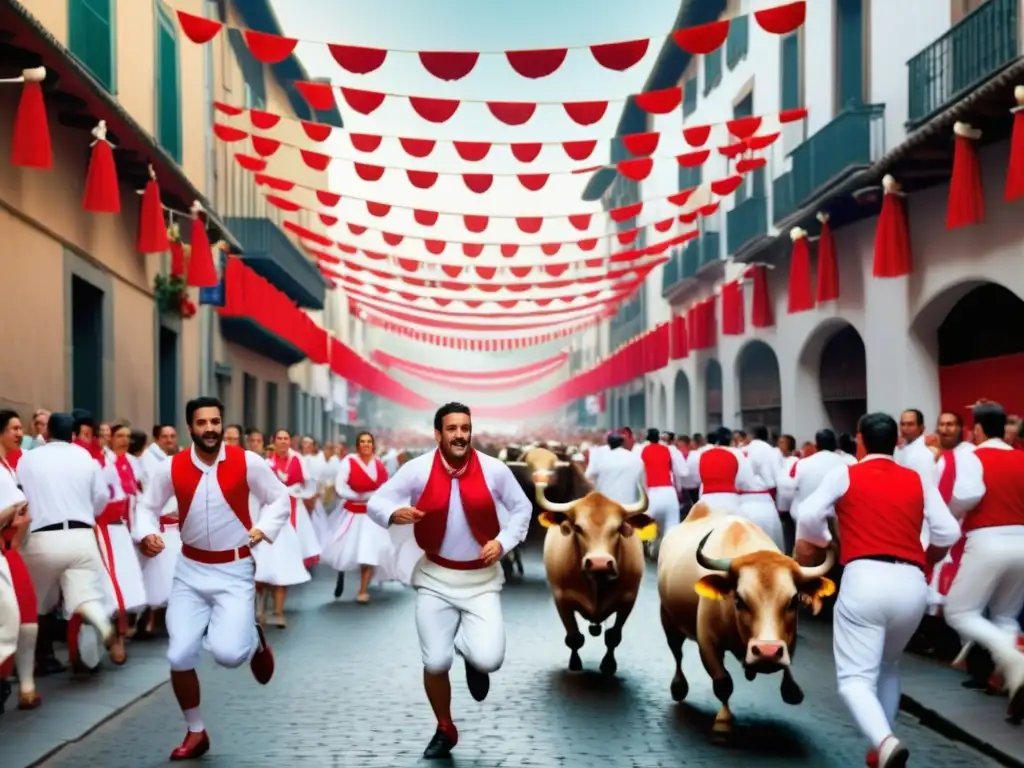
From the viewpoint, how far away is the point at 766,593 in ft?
21.2

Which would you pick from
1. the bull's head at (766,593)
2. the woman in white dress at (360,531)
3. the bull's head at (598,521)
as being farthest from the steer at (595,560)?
the woman in white dress at (360,531)

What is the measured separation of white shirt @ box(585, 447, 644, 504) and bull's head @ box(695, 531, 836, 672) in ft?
30.9

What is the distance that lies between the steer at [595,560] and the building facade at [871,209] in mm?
5276

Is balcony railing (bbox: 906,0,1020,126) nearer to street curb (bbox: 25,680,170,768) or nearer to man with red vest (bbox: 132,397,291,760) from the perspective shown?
man with red vest (bbox: 132,397,291,760)

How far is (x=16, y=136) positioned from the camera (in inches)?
445

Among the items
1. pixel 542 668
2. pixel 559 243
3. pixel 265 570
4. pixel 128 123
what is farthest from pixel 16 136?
pixel 559 243

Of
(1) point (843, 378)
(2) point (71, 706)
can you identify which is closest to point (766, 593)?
(2) point (71, 706)

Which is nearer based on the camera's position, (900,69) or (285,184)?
(900,69)

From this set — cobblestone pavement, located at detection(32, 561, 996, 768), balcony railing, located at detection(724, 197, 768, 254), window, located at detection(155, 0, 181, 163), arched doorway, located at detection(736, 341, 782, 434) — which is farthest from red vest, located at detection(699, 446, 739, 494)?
arched doorway, located at detection(736, 341, 782, 434)

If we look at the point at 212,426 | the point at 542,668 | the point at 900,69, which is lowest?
the point at 542,668

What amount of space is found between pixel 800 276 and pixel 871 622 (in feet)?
44.0

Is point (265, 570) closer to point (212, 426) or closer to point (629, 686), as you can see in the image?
point (629, 686)

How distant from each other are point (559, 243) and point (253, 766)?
17358 millimetres

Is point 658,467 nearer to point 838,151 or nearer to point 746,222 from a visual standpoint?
point 838,151
